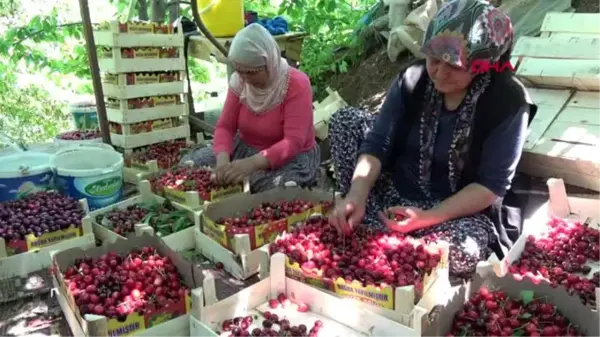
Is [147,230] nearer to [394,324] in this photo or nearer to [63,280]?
[63,280]

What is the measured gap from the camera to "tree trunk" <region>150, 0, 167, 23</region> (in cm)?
462

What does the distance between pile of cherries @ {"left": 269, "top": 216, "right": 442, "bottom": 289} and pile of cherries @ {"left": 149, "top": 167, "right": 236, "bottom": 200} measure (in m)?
0.88

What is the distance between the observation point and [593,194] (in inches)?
109

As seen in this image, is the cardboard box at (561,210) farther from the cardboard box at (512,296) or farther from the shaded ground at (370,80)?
the shaded ground at (370,80)

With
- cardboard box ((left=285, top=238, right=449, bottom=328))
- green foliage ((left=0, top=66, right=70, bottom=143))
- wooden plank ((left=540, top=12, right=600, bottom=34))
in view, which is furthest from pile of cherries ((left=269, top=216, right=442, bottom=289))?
green foliage ((left=0, top=66, right=70, bottom=143))

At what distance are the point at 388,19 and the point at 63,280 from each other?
392cm

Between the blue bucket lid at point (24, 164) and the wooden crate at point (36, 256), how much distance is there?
2.56 feet

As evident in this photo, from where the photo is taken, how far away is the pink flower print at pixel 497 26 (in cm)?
205

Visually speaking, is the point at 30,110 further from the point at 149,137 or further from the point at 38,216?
the point at 38,216

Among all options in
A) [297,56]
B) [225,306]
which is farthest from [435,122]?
[297,56]

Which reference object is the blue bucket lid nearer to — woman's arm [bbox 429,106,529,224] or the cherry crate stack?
the cherry crate stack

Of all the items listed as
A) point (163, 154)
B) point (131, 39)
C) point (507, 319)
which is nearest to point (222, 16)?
point (131, 39)

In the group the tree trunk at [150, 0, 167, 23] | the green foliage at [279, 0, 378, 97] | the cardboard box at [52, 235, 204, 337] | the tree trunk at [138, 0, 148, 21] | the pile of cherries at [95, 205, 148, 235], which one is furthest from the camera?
the green foliage at [279, 0, 378, 97]

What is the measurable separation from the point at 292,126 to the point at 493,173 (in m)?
1.28
